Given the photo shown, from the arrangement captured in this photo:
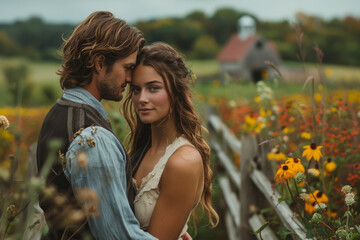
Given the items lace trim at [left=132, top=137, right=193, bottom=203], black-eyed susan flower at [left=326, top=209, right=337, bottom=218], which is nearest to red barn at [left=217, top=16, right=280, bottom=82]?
black-eyed susan flower at [left=326, top=209, right=337, bottom=218]

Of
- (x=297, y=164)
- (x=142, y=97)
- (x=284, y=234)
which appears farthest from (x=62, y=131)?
(x=284, y=234)

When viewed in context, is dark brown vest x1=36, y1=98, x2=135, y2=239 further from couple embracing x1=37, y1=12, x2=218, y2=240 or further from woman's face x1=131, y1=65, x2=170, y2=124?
woman's face x1=131, y1=65, x2=170, y2=124

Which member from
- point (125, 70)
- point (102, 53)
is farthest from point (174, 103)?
point (102, 53)

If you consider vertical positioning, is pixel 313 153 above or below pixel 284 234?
above

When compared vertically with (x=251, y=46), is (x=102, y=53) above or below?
above

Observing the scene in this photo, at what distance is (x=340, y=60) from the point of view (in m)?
60.8

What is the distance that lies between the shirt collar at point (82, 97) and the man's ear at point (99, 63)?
0.13 m

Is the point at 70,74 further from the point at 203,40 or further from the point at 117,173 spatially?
the point at 203,40

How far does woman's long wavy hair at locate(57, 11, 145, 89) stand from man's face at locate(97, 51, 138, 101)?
0.10ft

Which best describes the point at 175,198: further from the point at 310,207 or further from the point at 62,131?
the point at 310,207

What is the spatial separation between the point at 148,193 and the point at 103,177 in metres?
0.71

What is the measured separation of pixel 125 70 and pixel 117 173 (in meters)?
0.72

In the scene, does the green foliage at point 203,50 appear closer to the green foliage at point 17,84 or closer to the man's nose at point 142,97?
the green foliage at point 17,84

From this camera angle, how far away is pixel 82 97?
6.88ft
